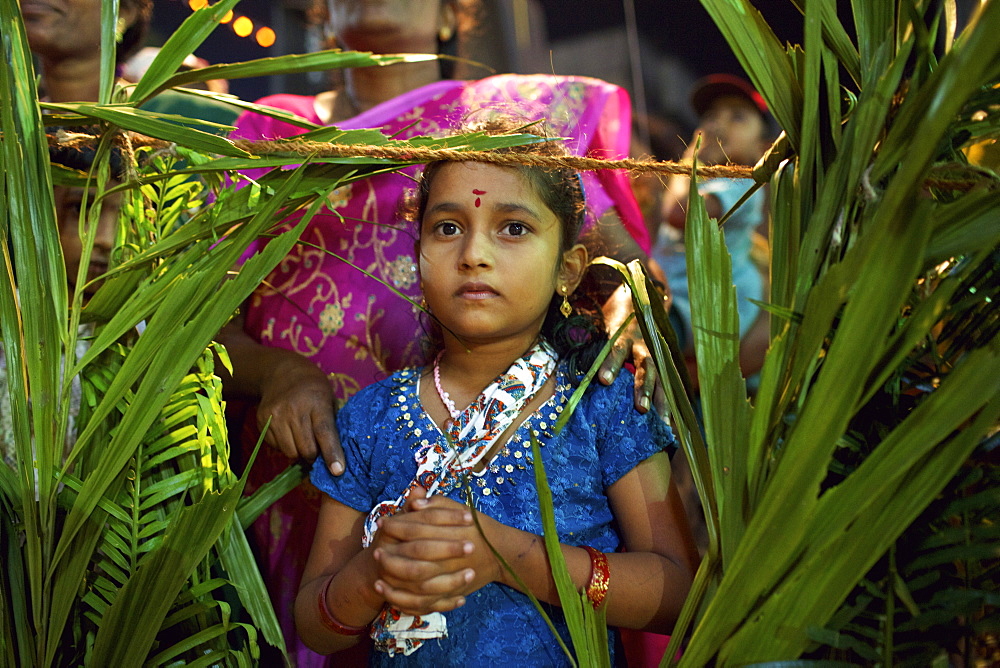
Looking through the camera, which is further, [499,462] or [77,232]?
[77,232]

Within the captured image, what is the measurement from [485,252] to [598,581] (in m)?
0.38

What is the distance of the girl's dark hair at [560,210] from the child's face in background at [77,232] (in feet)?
1.48

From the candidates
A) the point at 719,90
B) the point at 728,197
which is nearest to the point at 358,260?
the point at 728,197

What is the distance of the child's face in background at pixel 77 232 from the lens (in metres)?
1.20

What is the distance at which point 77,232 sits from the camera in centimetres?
121

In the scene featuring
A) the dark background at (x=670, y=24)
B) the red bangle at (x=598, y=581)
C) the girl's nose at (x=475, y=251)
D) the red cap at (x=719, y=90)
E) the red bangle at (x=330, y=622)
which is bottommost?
the red bangle at (x=330, y=622)

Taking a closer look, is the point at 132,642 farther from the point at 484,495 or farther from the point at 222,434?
the point at 484,495

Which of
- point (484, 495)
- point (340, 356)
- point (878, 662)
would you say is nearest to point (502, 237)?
point (484, 495)

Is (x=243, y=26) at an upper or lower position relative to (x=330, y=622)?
upper

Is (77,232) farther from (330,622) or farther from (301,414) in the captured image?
(330,622)

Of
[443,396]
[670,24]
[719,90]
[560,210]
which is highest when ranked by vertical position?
[670,24]

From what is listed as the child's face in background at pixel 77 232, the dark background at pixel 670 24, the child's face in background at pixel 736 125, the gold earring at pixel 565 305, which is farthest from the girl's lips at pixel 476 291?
the child's face in background at pixel 736 125

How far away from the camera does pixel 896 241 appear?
2.01 feet

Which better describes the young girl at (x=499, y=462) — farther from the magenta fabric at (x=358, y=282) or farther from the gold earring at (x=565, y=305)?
the magenta fabric at (x=358, y=282)
